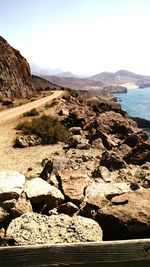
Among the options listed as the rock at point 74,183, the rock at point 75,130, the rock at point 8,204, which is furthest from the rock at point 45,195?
the rock at point 75,130

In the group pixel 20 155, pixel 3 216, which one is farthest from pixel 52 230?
pixel 20 155

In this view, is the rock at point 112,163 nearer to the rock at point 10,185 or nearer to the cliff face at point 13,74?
the rock at point 10,185

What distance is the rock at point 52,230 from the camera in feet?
16.4

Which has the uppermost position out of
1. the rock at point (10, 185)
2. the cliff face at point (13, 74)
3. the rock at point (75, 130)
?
the cliff face at point (13, 74)

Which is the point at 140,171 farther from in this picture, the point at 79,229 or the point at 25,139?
the point at 25,139

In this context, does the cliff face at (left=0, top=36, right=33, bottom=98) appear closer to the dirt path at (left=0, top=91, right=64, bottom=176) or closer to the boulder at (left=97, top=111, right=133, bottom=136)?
the boulder at (left=97, top=111, right=133, bottom=136)

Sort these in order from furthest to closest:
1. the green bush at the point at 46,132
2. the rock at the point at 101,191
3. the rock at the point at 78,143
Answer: the green bush at the point at 46,132, the rock at the point at 78,143, the rock at the point at 101,191

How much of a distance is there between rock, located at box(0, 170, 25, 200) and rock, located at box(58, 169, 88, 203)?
1136 millimetres

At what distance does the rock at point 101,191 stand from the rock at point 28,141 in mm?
10851

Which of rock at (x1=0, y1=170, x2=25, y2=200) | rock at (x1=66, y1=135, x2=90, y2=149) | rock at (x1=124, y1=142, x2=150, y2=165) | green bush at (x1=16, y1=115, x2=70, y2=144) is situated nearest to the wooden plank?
rock at (x1=0, y1=170, x2=25, y2=200)

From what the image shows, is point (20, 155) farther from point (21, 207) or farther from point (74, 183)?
point (21, 207)

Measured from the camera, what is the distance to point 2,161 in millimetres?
16125

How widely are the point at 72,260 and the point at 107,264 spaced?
0.29 metres

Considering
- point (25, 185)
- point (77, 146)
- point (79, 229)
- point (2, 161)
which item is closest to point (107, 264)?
point (79, 229)
